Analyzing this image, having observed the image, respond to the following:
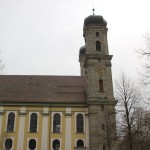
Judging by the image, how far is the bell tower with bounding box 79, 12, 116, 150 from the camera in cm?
3919

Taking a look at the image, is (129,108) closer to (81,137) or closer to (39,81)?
(81,137)

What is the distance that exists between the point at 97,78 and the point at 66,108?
6467mm

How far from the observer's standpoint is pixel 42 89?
44812 millimetres

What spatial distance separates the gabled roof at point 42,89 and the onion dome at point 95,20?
9341 millimetres

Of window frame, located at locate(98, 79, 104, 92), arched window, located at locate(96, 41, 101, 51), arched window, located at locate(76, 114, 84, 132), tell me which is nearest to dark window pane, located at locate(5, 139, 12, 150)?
arched window, located at locate(76, 114, 84, 132)

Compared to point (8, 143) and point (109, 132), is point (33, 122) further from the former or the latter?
point (109, 132)

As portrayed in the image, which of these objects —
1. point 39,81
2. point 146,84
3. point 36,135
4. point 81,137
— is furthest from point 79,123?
point 146,84

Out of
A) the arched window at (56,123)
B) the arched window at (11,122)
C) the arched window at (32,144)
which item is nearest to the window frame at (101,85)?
the arched window at (56,123)

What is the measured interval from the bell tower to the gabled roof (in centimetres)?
236

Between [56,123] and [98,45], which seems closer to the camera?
[56,123]

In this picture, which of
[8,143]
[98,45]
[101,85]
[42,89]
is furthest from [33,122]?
[98,45]

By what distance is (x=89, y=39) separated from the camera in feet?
149

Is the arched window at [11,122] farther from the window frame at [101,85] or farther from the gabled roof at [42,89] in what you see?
the window frame at [101,85]

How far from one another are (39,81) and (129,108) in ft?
75.6
